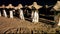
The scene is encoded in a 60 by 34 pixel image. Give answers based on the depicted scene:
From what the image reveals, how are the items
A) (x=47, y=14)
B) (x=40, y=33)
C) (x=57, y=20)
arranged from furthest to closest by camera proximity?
(x=47, y=14), (x=57, y=20), (x=40, y=33)

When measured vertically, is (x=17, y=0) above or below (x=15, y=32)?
above

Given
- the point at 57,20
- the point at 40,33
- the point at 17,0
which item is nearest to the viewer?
the point at 40,33

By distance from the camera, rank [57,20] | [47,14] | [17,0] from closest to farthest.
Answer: [57,20], [47,14], [17,0]

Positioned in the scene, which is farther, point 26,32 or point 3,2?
point 3,2

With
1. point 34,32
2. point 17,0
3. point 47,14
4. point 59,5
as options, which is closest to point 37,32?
point 34,32

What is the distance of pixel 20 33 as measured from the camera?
17.6 m

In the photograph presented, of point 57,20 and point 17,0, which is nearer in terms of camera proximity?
point 57,20

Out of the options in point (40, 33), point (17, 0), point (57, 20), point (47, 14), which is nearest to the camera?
point (40, 33)

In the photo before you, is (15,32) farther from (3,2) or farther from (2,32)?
(3,2)

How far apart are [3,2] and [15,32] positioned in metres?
21.9

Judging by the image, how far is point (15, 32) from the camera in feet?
58.9

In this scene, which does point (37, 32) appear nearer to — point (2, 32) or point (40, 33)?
point (40, 33)

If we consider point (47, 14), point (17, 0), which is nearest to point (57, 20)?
point (47, 14)

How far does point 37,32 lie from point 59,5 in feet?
8.63
